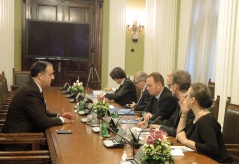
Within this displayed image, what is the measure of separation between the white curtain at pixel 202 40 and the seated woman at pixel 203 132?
15.8 feet

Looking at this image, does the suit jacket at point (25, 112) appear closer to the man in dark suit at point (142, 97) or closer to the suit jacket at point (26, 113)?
the suit jacket at point (26, 113)

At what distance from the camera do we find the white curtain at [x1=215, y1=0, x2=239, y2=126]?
5.63 m

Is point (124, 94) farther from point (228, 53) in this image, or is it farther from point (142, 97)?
point (228, 53)

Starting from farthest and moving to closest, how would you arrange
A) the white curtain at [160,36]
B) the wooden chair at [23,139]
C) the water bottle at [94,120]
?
the white curtain at [160,36] < the water bottle at [94,120] < the wooden chair at [23,139]

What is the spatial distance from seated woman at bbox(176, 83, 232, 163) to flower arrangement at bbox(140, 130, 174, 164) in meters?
0.70

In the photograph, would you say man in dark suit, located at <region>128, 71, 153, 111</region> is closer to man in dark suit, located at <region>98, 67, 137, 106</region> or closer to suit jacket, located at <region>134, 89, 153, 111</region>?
suit jacket, located at <region>134, 89, 153, 111</region>

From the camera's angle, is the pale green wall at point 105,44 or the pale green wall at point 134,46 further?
the pale green wall at point 134,46

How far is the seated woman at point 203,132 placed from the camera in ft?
8.28

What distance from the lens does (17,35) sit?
354 inches

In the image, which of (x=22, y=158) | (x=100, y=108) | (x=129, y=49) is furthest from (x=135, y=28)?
(x=22, y=158)

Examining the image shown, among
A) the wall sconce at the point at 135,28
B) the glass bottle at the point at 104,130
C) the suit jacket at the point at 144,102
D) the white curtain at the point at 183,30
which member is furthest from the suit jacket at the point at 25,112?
the wall sconce at the point at 135,28

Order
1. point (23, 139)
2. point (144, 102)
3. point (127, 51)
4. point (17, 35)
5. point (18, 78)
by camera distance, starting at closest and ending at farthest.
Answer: point (23, 139), point (144, 102), point (18, 78), point (17, 35), point (127, 51)

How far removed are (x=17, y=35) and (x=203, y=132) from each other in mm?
7440

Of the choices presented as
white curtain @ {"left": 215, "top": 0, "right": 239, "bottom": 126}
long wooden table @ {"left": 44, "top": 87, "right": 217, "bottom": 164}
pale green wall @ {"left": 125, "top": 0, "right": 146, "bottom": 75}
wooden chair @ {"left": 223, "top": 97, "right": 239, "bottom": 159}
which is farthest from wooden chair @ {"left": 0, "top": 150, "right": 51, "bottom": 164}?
pale green wall @ {"left": 125, "top": 0, "right": 146, "bottom": 75}
